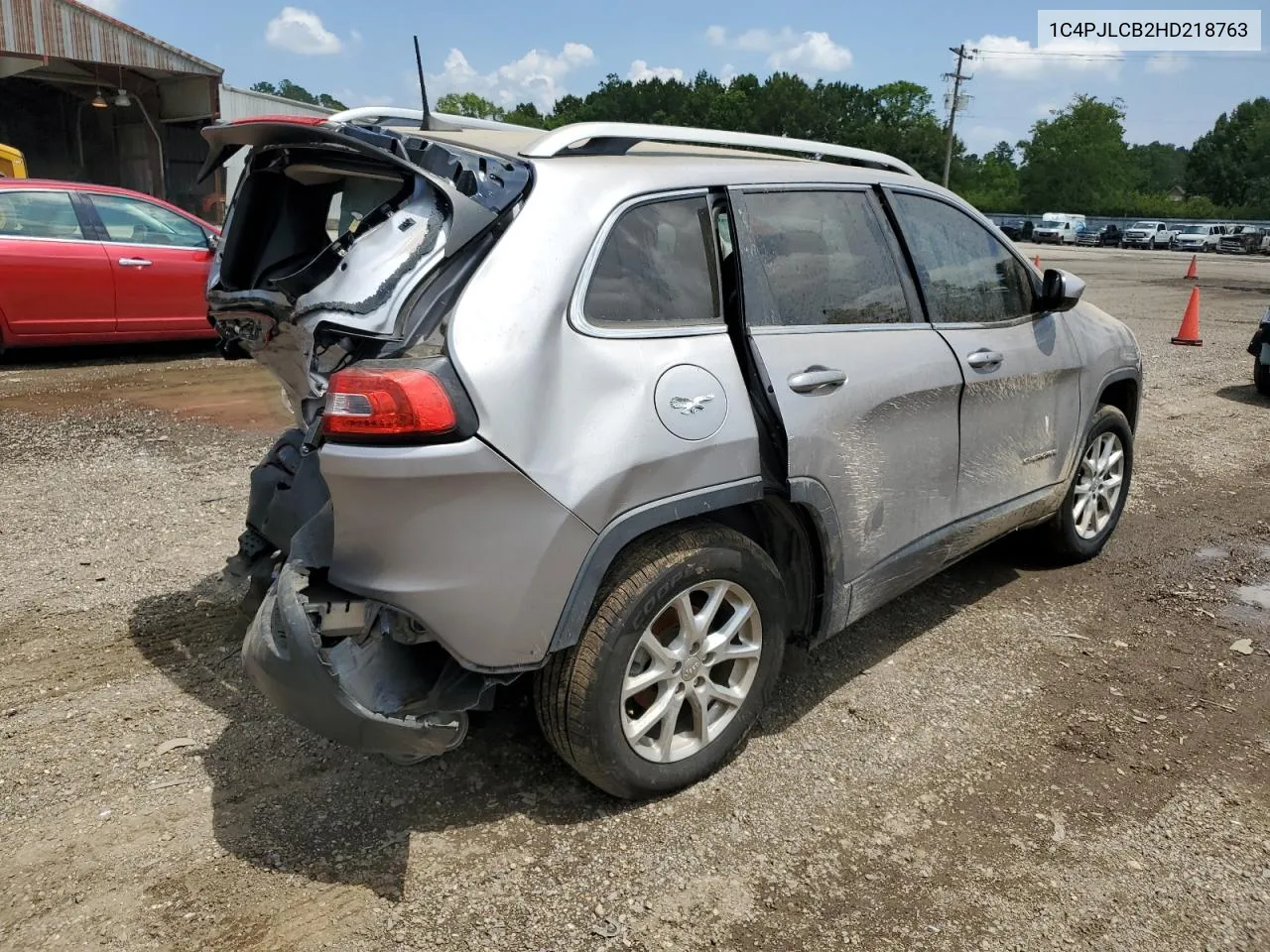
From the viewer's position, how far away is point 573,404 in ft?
8.21

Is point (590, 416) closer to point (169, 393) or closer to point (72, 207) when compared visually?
point (169, 393)

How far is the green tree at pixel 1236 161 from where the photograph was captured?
262 feet

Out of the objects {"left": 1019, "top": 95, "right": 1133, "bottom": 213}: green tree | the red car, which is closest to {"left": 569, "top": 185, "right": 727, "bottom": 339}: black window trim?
the red car

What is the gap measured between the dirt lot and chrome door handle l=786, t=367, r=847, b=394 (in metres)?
1.20

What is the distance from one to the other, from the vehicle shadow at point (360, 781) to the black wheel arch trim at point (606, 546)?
25.0 inches

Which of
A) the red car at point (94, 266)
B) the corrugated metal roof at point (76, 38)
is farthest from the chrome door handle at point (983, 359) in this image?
the corrugated metal roof at point (76, 38)

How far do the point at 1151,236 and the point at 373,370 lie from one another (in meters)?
54.3

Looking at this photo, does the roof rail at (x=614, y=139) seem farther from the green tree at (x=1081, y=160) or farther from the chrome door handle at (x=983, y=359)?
the green tree at (x=1081, y=160)

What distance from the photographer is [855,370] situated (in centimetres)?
318

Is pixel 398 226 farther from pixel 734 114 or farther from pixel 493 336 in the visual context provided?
pixel 734 114

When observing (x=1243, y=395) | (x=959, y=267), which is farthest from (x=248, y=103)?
(x=959, y=267)

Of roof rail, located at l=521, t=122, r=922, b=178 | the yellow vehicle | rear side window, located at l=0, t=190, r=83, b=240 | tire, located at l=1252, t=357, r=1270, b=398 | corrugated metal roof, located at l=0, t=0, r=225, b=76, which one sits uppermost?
corrugated metal roof, located at l=0, t=0, r=225, b=76

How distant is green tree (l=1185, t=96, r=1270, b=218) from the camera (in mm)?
79938

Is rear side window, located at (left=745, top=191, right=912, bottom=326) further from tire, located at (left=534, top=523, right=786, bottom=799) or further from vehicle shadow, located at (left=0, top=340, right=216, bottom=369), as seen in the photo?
vehicle shadow, located at (left=0, top=340, right=216, bottom=369)
